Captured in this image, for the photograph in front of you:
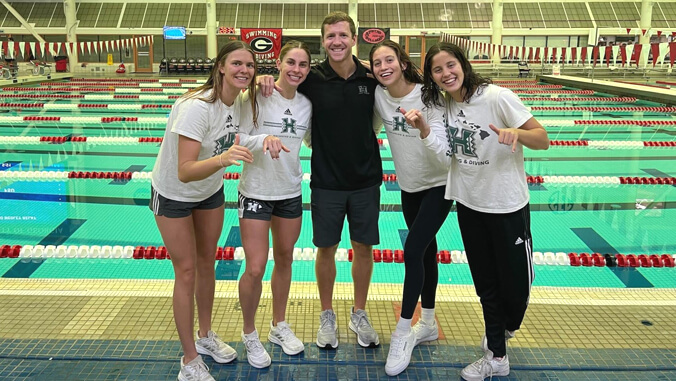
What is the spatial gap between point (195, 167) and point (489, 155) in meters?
1.17

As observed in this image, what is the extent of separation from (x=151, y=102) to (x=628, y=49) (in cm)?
1537

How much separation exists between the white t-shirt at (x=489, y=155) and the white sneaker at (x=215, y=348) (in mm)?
1238

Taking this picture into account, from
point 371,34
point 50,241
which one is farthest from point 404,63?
point 371,34

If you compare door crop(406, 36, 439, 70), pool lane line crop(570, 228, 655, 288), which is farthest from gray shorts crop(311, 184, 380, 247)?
door crop(406, 36, 439, 70)

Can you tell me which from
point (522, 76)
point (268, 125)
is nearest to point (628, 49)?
point (522, 76)

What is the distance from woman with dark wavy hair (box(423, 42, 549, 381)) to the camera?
2.27 m

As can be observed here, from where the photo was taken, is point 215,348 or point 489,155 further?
point 215,348

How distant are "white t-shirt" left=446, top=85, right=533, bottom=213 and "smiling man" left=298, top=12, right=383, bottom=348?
462 mm

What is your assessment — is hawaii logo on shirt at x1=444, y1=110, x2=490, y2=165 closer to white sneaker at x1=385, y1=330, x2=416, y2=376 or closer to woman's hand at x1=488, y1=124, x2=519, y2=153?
woman's hand at x1=488, y1=124, x2=519, y2=153

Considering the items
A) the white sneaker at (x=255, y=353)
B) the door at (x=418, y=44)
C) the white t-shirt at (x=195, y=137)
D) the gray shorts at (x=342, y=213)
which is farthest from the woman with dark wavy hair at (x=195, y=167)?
the door at (x=418, y=44)

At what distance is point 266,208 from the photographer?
8.20 feet

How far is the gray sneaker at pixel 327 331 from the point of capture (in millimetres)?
2621

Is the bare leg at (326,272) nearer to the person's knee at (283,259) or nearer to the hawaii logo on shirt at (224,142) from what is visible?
the person's knee at (283,259)

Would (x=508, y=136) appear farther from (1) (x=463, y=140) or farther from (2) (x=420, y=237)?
(2) (x=420, y=237)
